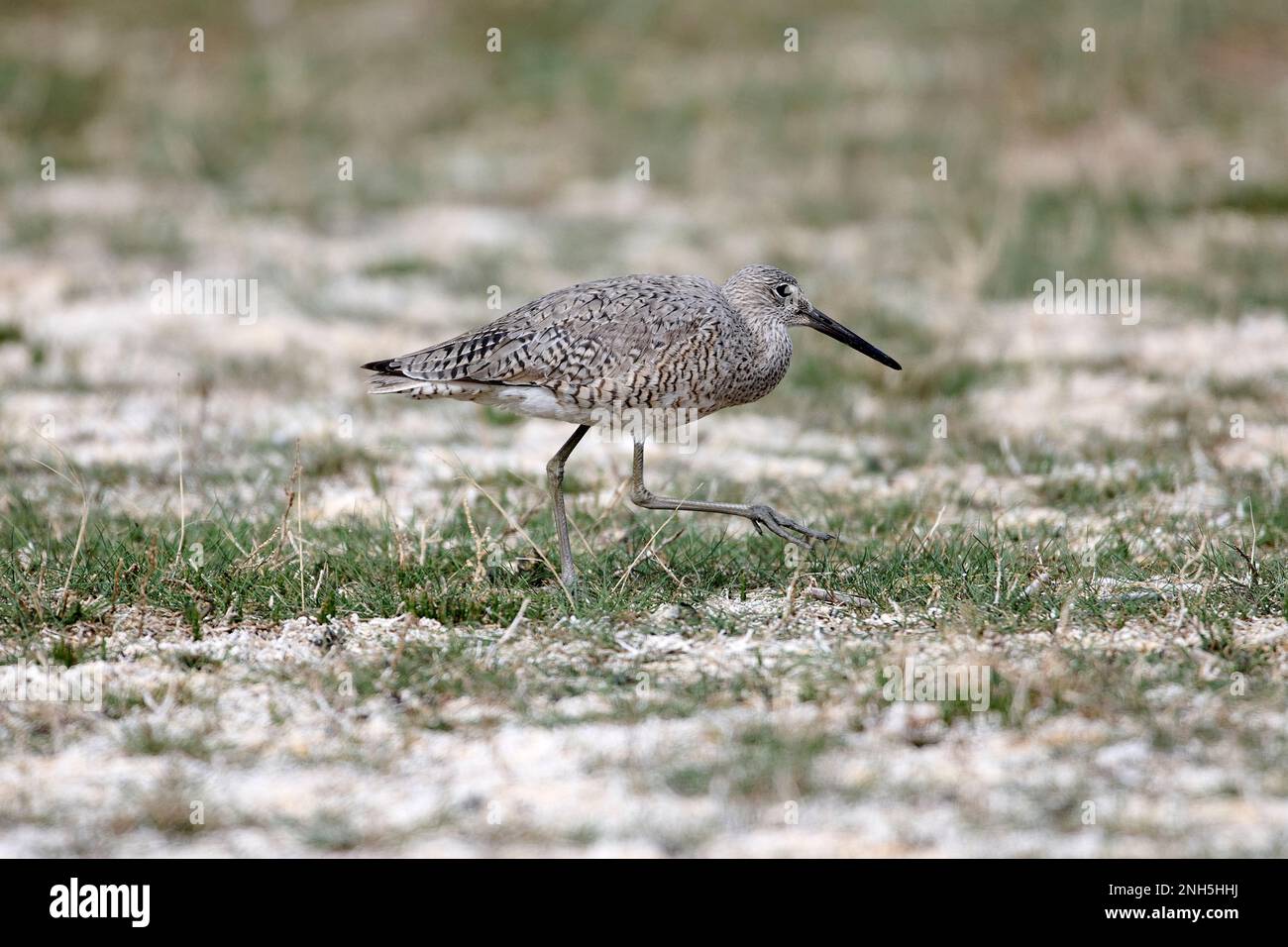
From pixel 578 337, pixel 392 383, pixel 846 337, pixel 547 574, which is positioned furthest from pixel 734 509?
pixel 392 383

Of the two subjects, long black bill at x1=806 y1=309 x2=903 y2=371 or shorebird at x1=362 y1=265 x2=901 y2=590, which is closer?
shorebird at x1=362 y1=265 x2=901 y2=590

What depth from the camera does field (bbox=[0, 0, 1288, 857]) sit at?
404 cm

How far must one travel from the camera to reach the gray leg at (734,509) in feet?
18.3

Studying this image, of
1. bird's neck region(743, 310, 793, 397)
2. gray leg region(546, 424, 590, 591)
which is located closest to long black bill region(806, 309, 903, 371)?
bird's neck region(743, 310, 793, 397)

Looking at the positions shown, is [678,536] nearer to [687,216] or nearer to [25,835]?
[25,835]

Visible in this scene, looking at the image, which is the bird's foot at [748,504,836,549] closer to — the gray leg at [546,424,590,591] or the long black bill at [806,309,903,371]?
the gray leg at [546,424,590,591]

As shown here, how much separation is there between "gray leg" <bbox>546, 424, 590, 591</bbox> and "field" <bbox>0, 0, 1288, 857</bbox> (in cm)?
10

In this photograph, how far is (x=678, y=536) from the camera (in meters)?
6.00

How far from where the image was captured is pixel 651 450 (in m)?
8.08

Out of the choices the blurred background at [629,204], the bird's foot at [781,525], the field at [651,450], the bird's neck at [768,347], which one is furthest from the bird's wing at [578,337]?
the blurred background at [629,204]

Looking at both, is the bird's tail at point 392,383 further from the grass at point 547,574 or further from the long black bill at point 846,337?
the long black bill at point 846,337

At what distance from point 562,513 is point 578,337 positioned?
0.66 meters
